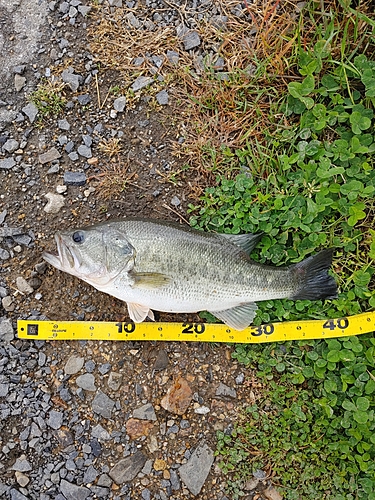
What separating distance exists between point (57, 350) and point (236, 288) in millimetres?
1689

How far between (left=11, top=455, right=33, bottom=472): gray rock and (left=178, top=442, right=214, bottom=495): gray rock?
1296 mm

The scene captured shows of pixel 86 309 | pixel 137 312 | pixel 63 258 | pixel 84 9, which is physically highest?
pixel 84 9

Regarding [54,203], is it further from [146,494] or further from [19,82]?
[146,494]

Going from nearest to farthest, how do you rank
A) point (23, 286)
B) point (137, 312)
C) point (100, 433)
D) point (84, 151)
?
1. point (137, 312)
2. point (100, 433)
3. point (23, 286)
4. point (84, 151)

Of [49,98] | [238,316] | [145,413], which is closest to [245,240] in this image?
[238,316]

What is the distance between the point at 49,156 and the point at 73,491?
2.93 meters

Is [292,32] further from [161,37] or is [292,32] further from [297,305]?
[297,305]

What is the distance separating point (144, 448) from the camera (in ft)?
12.8

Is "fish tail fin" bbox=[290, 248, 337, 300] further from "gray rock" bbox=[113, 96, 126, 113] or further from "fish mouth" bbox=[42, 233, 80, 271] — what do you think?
"gray rock" bbox=[113, 96, 126, 113]

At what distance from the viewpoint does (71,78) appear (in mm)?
4156

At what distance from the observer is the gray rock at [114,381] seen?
397 centimetres

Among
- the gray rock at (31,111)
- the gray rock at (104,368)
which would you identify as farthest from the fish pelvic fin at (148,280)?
the gray rock at (31,111)

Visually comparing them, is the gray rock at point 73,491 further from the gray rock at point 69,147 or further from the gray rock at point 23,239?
the gray rock at point 69,147

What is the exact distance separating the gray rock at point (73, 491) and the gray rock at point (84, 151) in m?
2.86
